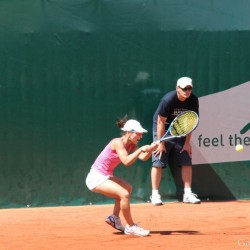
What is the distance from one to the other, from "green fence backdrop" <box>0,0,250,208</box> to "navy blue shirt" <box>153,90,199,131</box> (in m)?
0.41

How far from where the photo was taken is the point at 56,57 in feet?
33.4

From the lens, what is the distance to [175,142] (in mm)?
10375

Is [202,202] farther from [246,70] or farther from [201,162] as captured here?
[246,70]

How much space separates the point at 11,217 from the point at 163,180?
88.3 inches

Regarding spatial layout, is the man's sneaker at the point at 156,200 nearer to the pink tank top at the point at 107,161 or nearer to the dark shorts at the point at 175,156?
the dark shorts at the point at 175,156

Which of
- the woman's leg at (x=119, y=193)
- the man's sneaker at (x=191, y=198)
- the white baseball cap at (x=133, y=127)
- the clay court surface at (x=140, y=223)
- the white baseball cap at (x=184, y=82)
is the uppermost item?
the white baseball cap at (x=184, y=82)

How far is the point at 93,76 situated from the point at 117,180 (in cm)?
249

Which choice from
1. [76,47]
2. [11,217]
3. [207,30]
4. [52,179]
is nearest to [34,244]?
[11,217]

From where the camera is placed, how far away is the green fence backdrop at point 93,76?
10.1 metres

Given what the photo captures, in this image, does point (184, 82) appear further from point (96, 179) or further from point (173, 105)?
point (96, 179)

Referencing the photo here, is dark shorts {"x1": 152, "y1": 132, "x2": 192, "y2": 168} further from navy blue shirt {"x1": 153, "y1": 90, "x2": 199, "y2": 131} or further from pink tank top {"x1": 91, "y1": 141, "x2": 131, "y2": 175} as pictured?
pink tank top {"x1": 91, "y1": 141, "x2": 131, "y2": 175}

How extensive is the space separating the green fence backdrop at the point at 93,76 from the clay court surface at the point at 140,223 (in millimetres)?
405

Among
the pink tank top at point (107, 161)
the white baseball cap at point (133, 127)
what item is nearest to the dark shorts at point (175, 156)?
the pink tank top at point (107, 161)

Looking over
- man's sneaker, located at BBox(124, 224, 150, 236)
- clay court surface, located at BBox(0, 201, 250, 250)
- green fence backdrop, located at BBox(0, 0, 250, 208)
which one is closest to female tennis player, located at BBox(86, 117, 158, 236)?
man's sneaker, located at BBox(124, 224, 150, 236)
